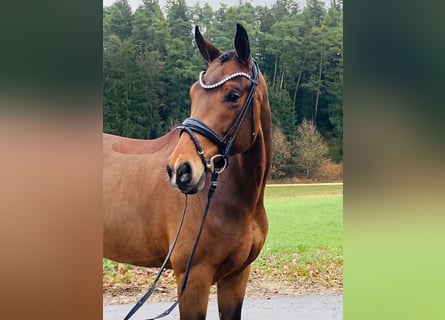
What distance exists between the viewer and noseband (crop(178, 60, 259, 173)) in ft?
5.95

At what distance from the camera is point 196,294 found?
1.98 metres

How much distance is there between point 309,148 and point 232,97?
49 cm

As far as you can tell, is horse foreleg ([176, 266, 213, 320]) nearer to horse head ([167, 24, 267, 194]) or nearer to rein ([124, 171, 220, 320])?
rein ([124, 171, 220, 320])

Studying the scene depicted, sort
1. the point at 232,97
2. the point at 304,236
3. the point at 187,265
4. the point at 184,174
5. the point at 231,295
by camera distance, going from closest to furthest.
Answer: the point at 184,174, the point at 232,97, the point at 187,265, the point at 231,295, the point at 304,236

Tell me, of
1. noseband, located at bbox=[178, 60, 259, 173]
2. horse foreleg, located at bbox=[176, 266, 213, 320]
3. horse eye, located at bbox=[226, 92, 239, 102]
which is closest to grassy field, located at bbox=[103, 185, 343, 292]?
horse foreleg, located at bbox=[176, 266, 213, 320]

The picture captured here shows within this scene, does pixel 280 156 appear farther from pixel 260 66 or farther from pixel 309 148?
pixel 260 66

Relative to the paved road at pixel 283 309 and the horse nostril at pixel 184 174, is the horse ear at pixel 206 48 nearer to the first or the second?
the horse nostril at pixel 184 174

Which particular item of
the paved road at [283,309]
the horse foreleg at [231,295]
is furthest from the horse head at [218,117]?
the paved road at [283,309]

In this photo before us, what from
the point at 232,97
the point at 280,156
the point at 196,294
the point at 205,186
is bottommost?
the point at 196,294

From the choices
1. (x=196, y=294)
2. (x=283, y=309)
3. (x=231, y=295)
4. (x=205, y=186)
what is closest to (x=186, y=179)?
(x=205, y=186)

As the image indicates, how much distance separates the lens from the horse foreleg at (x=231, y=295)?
2096 millimetres

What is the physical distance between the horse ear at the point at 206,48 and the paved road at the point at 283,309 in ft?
3.34

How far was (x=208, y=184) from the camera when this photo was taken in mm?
1999
